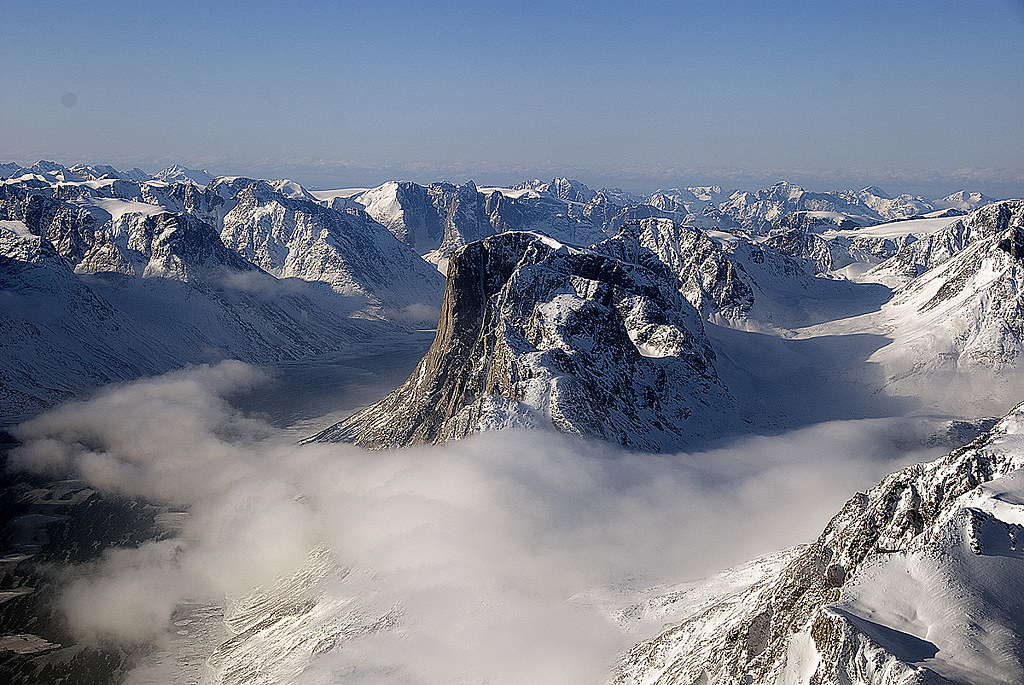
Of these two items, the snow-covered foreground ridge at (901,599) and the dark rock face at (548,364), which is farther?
the dark rock face at (548,364)

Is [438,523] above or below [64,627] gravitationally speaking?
above

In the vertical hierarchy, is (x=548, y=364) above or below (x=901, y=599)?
above

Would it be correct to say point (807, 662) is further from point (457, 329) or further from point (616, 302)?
point (616, 302)

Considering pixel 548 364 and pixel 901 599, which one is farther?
pixel 548 364

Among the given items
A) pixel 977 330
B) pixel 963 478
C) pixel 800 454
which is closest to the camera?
pixel 963 478

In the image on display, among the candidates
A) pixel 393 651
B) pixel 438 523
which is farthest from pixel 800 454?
pixel 393 651
